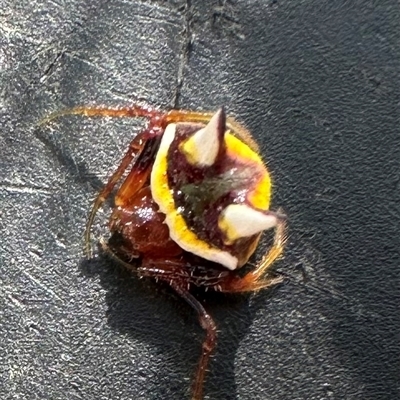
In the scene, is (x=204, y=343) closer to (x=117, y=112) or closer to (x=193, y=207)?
(x=193, y=207)

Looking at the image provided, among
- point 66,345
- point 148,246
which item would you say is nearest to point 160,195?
point 148,246

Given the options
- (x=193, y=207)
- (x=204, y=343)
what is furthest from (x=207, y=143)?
(x=204, y=343)

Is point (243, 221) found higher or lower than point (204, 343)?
higher

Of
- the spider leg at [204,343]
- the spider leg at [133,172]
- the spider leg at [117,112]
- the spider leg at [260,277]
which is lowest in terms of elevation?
the spider leg at [204,343]

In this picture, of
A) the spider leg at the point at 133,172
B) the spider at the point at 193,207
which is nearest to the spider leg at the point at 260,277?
the spider at the point at 193,207

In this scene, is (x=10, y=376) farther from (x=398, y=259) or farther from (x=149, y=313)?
(x=398, y=259)

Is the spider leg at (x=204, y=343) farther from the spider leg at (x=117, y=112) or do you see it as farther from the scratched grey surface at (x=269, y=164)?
the spider leg at (x=117, y=112)

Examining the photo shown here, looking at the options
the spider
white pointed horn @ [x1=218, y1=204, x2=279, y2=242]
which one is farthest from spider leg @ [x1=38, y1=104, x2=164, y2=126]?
white pointed horn @ [x1=218, y1=204, x2=279, y2=242]

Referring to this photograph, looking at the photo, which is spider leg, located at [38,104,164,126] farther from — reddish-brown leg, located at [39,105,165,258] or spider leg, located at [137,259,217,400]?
spider leg, located at [137,259,217,400]
